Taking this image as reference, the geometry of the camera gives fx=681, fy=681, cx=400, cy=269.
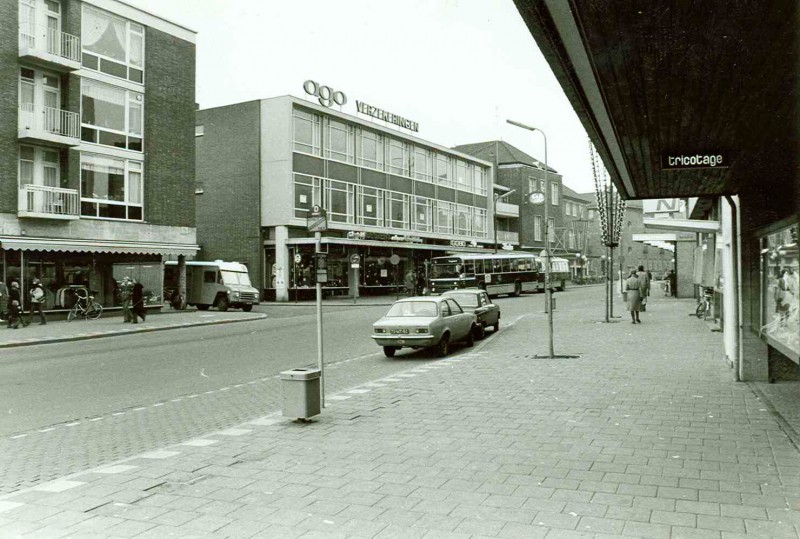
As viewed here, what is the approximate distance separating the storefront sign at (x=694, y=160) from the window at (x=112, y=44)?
81.8 ft

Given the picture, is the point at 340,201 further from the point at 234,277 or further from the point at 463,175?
the point at 463,175

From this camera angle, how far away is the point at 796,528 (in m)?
4.44

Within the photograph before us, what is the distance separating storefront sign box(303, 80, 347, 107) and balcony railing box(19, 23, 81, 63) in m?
16.7

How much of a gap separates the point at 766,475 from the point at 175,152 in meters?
29.5

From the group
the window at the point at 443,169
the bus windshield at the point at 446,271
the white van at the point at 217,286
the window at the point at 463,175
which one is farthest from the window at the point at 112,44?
the window at the point at 463,175

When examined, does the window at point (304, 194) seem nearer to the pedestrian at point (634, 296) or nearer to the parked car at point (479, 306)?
the parked car at point (479, 306)

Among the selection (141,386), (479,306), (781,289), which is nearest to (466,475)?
(781,289)

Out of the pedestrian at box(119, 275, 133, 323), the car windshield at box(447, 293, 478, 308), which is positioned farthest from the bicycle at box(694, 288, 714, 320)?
the pedestrian at box(119, 275, 133, 323)

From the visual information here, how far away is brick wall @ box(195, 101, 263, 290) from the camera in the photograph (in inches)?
1587

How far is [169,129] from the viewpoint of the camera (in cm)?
3069

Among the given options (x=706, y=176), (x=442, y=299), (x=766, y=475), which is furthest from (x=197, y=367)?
(x=766, y=475)

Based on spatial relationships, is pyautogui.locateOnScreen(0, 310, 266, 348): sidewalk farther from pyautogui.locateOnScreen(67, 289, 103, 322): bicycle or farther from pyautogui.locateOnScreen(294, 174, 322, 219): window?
pyautogui.locateOnScreen(294, 174, 322, 219): window

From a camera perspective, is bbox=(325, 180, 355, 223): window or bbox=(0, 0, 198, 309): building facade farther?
bbox=(325, 180, 355, 223): window

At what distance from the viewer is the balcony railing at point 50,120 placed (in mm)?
24688
